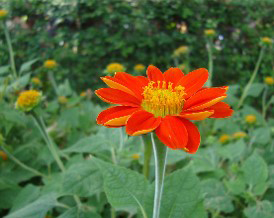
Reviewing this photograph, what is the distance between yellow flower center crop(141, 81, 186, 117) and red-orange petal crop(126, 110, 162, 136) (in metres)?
0.04

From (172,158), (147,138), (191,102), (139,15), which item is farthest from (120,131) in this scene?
(139,15)

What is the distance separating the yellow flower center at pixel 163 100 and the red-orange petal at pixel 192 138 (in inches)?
2.1

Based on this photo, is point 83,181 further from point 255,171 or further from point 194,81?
point 255,171

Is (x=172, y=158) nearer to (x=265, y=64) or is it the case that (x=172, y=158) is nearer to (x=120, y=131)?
(x=120, y=131)

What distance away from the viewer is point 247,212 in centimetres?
117

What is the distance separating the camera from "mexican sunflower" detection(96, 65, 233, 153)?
0.69m

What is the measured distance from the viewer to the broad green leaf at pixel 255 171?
127 centimetres

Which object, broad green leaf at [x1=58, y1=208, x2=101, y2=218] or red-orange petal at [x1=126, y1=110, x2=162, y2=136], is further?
broad green leaf at [x1=58, y1=208, x2=101, y2=218]

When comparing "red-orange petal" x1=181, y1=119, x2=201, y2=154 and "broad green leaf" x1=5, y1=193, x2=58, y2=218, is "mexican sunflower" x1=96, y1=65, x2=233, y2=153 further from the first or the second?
"broad green leaf" x1=5, y1=193, x2=58, y2=218

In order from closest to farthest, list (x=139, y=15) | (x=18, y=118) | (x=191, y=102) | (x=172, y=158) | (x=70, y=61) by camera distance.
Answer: (x=191, y=102) < (x=172, y=158) < (x=18, y=118) < (x=139, y=15) < (x=70, y=61)

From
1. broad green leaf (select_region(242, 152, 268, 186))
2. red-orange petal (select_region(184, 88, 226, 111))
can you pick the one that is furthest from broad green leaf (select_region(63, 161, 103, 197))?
broad green leaf (select_region(242, 152, 268, 186))

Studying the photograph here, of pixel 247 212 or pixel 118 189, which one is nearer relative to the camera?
pixel 118 189

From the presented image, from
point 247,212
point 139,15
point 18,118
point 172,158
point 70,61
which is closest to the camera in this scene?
point 247,212

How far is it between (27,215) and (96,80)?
303 centimetres
